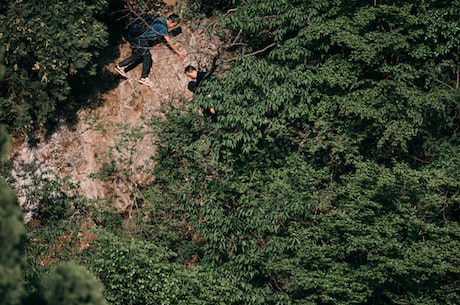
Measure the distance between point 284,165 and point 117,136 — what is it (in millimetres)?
4161

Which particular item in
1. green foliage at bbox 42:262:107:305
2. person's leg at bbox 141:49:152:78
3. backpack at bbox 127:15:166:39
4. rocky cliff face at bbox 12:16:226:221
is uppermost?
green foliage at bbox 42:262:107:305

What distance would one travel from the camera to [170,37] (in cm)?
1543

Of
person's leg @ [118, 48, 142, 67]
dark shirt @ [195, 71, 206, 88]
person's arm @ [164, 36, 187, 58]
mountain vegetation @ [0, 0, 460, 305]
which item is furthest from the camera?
person's arm @ [164, 36, 187, 58]

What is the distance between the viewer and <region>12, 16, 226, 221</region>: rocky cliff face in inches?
558

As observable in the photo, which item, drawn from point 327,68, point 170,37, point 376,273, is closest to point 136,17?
point 170,37

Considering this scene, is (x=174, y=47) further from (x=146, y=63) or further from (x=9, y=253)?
(x=9, y=253)

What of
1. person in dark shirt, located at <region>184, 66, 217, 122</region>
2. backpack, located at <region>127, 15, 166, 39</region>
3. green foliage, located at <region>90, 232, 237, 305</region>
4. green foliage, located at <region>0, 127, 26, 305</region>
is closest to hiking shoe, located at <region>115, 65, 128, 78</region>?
backpack, located at <region>127, 15, 166, 39</region>

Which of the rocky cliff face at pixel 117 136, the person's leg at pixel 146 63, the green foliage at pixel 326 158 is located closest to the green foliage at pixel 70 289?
the green foliage at pixel 326 158

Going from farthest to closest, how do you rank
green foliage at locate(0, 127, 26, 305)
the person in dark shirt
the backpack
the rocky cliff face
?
the backpack, the person in dark shirt, the rocky cliff face, green foliage at locate(0, 127, 26, 305)

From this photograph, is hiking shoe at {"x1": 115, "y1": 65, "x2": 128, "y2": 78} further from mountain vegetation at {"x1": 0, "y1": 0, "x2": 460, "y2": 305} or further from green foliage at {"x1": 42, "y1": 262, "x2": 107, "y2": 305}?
green foliage at {"x1": 42, "y1": 262, "x2": 107, "y2": 305}

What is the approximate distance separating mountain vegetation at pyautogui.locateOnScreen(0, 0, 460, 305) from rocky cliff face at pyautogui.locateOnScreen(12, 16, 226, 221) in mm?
459

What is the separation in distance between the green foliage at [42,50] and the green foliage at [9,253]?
6857 millimetres

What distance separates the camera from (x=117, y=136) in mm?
14844

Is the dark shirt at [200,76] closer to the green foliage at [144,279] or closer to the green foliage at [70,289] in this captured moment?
the green foliage at [144,279]
